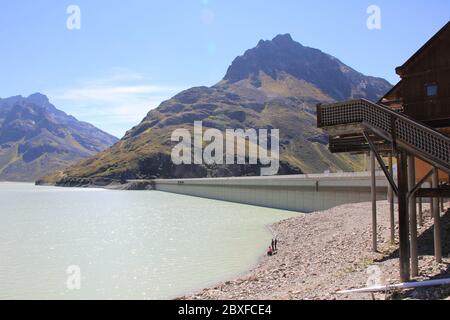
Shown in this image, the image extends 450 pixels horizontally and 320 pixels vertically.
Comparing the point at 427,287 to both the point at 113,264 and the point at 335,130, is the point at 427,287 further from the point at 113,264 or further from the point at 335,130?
the point at 113,264

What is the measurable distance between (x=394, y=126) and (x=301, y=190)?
180ft

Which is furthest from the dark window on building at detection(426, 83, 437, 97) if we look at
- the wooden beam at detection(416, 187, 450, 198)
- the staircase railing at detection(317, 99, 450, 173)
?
the wooden beam at detection(416, 187, 450, 198)

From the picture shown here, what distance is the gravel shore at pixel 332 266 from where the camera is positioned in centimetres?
1758

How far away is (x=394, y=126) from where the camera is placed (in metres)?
17.9

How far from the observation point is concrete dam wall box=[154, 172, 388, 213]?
56344mm

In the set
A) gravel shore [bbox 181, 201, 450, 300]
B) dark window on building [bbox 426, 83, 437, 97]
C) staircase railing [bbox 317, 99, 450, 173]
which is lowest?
gravel shore [bbox 181, 201, 450, 300]

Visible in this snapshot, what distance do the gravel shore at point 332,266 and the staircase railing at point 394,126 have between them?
4829 mm

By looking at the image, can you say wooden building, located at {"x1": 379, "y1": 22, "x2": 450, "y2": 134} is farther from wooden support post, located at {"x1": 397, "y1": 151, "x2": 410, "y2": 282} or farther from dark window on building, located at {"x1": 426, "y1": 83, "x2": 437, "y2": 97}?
wooden support post, located at {"x1": 397, "y1": 151, "x2": 410, "y2": 282}

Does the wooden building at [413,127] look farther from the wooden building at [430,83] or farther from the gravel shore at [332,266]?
the gravel shore at [332,266]

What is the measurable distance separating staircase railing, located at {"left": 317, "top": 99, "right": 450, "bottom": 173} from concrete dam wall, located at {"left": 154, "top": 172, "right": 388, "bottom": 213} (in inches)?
1284

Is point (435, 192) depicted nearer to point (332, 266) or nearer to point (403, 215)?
point (403, 215)

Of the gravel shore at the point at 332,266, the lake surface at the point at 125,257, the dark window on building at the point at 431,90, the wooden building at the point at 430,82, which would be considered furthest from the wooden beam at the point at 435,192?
the lake surface at the point at 125,257
